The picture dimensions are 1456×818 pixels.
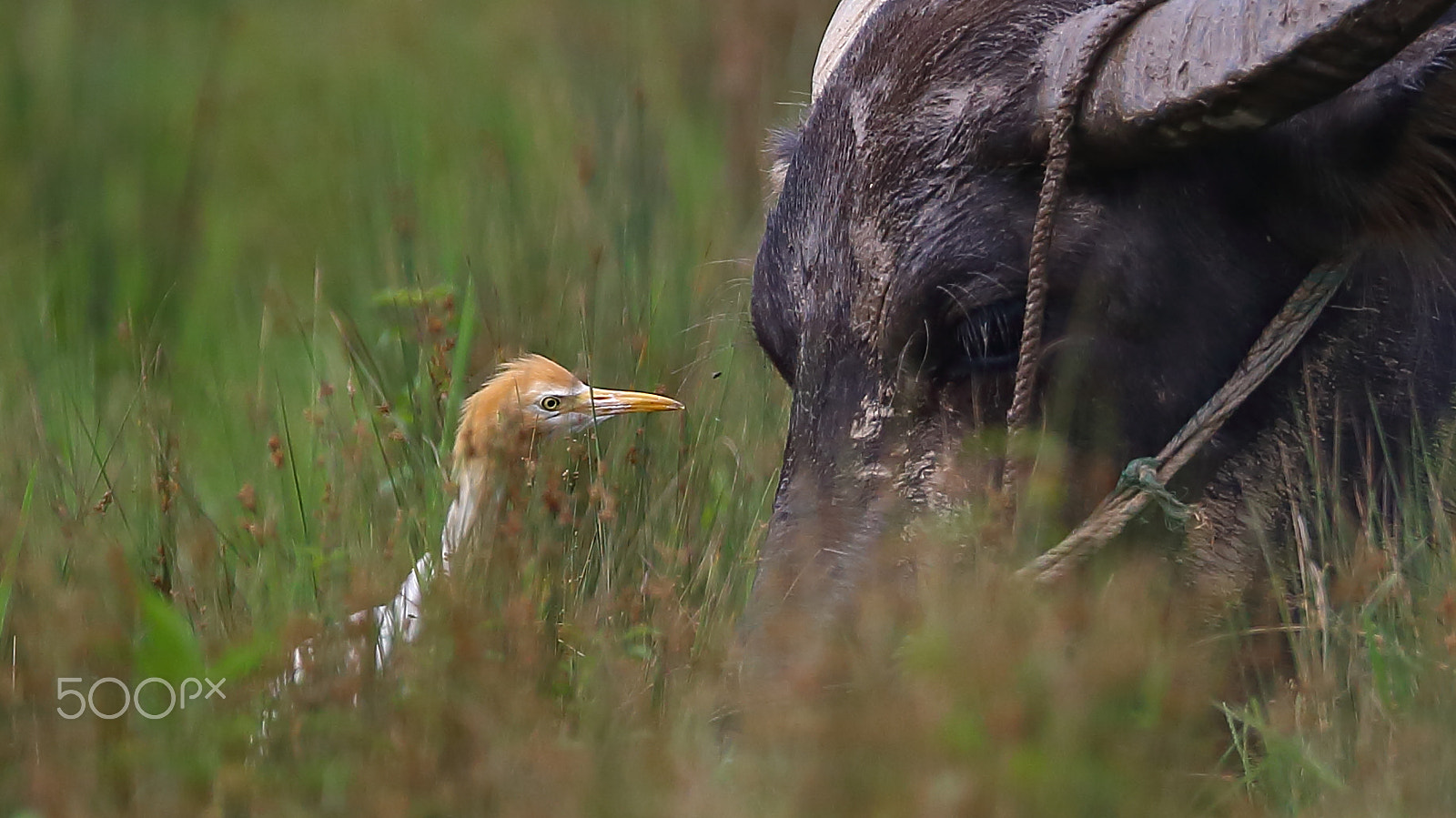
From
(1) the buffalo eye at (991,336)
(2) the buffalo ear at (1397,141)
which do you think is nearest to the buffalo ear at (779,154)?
(1) the buffalo eye at (991,336)

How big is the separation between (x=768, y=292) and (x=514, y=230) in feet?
6.55

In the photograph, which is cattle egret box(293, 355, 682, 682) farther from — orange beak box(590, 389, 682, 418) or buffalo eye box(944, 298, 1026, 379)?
buffalo eye box(944, 298, 1026, 379)

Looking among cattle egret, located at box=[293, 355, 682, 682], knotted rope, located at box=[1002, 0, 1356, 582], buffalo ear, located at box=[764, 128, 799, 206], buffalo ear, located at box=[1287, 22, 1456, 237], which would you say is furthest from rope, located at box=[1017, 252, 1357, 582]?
buffalo ear, located at box=[764, 128, 799, 206]

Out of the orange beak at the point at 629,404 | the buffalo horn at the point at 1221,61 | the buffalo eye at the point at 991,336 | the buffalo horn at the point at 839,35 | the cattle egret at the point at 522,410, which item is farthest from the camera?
the orange beak at the point at 629,404

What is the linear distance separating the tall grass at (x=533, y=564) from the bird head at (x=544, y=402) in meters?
0.08

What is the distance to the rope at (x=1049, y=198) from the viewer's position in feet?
10.5

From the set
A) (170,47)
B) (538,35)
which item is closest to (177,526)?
(538,35)

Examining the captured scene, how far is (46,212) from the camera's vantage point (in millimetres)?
7578

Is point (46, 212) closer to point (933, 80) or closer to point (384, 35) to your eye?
point (384, 35)

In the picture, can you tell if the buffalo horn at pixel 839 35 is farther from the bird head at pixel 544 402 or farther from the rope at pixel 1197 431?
the rope at pixel 1197 431

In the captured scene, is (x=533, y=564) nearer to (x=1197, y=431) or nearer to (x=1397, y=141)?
(x=1197, y=431)

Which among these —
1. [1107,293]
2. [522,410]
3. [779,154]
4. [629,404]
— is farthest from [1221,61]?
[522,410]

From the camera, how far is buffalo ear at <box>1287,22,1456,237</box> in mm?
2939

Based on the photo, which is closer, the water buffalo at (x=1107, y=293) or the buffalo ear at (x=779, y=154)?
the water buffalo at (x=1107, y=293)
